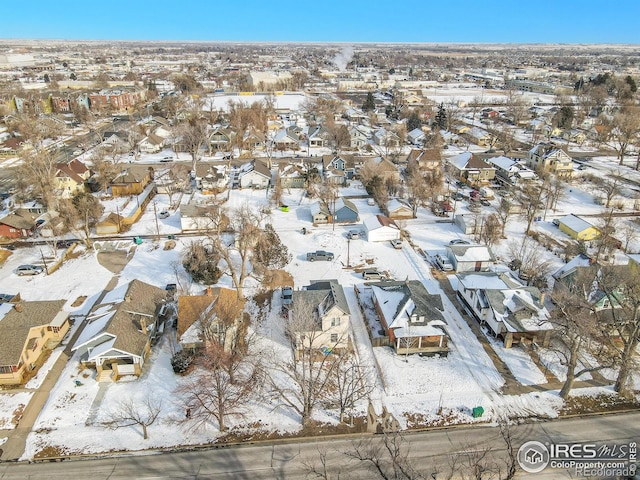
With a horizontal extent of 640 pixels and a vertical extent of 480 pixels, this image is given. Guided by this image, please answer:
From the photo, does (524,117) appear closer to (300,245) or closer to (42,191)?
(300,245)

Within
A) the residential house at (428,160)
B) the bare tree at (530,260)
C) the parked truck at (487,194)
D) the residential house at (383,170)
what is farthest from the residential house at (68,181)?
the bare tree at (530,260)

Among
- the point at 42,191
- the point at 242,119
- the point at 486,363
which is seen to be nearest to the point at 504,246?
the point at 486,363

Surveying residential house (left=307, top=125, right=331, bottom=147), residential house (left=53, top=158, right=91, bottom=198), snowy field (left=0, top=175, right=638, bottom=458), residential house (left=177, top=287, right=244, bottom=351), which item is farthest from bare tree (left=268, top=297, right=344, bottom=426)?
residential house (left=307, top=125, right=331, bottom=147)

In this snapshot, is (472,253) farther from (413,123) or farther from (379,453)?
(413,123)

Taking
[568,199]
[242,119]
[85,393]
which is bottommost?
[85,393]

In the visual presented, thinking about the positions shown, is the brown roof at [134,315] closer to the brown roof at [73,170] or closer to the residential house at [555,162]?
the brown roof at [73,170]

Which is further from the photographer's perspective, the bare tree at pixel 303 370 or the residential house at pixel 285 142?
the residential house at pixel 285 142

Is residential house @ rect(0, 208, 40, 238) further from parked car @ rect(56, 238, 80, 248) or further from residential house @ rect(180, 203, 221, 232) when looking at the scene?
residential house @ rect(180, 203, 221, 232)
